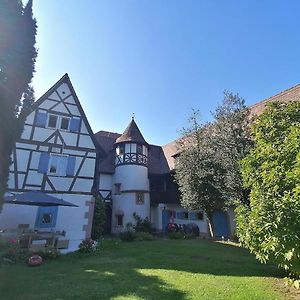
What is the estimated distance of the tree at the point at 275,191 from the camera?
652cm

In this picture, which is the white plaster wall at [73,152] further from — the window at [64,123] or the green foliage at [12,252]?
the green foliage at [12,252]

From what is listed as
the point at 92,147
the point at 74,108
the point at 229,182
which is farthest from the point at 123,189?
the point at 229,182

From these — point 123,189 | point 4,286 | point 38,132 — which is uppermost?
point 38,132

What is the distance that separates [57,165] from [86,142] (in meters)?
2.53

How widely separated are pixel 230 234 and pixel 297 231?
14955mm

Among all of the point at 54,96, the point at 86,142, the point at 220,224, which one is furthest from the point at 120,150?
the point at 220,224

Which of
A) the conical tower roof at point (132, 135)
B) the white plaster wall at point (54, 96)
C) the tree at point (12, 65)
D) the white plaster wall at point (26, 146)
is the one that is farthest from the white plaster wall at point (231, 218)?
the tree at point (12, 65)

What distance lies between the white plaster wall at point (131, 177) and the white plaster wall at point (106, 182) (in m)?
0.99

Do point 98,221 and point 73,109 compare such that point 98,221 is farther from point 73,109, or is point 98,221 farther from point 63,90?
point 63,90

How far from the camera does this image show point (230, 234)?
806 inches

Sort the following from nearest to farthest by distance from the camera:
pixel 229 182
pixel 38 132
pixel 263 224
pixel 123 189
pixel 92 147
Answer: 1. pixel 263 224
2. pixel 229 182
3. pixel 38 132
4. pixel 92 147
5. pixel 123 189

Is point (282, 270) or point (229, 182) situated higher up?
point (229, 182)

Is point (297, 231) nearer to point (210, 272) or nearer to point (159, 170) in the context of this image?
point (210, 272)

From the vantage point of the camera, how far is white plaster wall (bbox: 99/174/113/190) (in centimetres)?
2689
